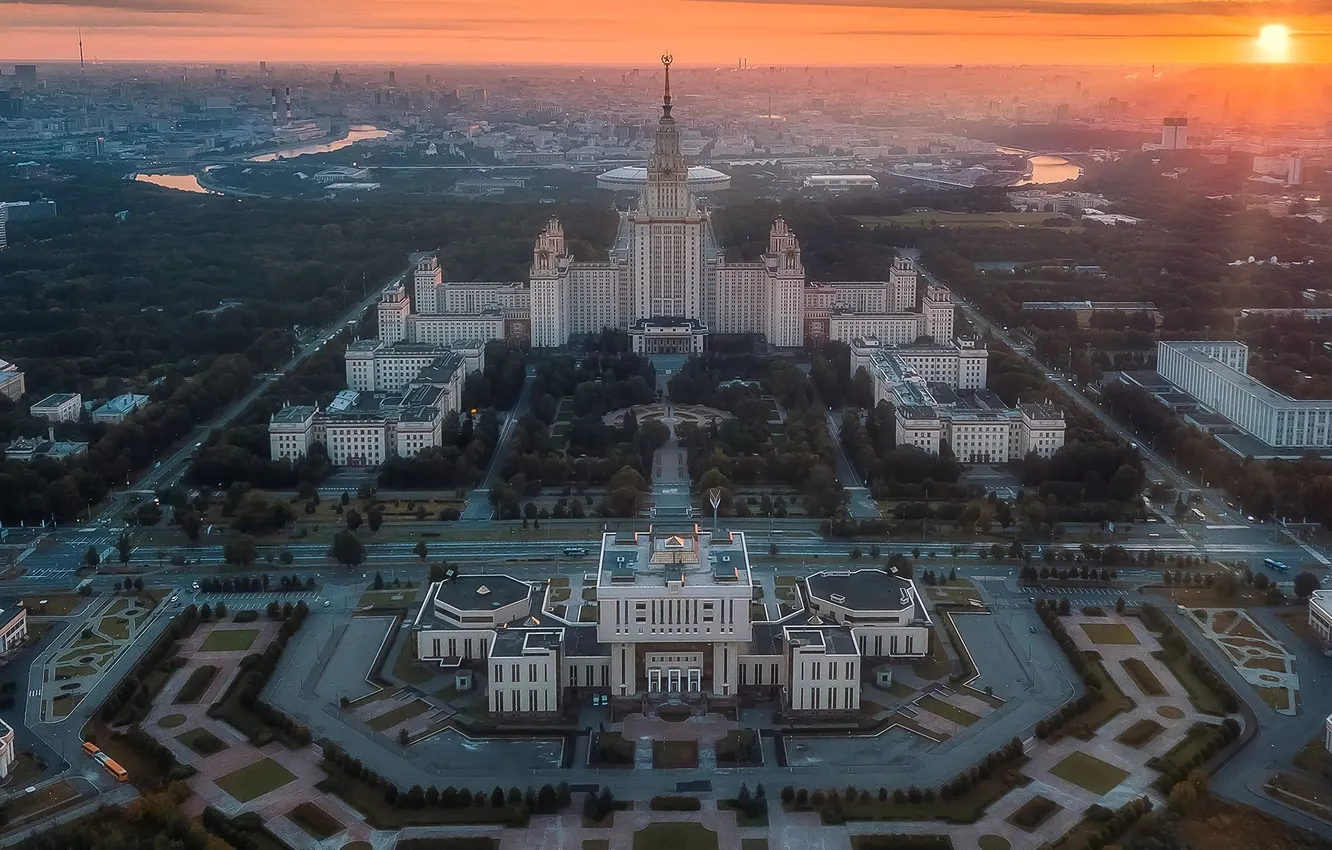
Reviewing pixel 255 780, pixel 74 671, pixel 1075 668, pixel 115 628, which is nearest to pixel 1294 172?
pixel 1075 668

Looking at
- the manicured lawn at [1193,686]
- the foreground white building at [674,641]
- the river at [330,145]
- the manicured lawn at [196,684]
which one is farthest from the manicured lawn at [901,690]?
the river at [330,145]

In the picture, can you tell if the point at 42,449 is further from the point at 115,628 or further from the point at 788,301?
the point at 788,301

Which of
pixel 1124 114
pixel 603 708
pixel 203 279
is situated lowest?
pixel 603 708

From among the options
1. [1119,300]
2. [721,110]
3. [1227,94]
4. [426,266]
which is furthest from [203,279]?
[1227,94]

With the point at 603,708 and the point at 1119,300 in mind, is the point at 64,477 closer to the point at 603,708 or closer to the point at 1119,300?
the point at 603,708

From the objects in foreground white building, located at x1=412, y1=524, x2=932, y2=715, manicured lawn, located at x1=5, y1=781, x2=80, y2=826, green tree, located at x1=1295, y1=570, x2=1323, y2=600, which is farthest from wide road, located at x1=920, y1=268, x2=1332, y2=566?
manicured lawn, located at x1=5, y1=781, x2=80, y2=826

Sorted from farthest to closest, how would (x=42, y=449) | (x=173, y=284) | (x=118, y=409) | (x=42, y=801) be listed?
1. (x=173, y=284)
2. (x=118, y=409)
3. (x=42, y=449)
4. (x=42, y=801)

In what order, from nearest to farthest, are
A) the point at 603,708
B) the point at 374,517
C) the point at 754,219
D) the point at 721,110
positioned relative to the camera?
the point at 603,708 < the point at 374,517 < the point at 754,219 < the point at 721,110
